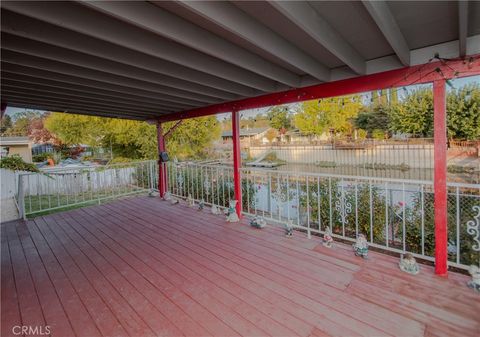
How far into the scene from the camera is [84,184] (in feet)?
24.2

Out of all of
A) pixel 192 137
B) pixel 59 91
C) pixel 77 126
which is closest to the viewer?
pixel 59 91

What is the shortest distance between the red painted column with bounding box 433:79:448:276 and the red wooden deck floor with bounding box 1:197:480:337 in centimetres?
22

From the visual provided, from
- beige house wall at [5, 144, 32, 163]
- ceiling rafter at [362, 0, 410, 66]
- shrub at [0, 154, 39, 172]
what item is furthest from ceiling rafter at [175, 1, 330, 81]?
beige house wall at [5, 144, 32, 163]

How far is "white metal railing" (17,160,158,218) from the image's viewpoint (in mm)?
6414

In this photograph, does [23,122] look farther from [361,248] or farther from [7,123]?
[361,248]

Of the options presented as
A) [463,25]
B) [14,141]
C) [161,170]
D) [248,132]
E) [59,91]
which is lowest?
[161,170]

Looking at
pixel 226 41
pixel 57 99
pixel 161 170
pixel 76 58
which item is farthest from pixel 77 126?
pixel 226 41

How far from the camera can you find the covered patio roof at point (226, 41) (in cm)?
161

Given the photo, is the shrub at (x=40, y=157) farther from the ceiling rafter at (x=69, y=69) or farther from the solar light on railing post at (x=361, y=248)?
the solar light on railing post at (x=361, y=248)

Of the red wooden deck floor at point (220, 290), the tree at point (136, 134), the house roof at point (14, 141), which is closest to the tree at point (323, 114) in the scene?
the tree at point (136, 134)

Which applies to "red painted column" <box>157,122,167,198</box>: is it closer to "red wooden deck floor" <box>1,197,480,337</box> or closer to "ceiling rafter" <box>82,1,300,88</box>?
"red wooden deck floor" <box>1,197,480,337</box>

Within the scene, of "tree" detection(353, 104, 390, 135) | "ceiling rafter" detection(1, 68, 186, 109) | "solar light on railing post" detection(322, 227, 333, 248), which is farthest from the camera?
"tree" detection(353, 104, 390, 135)
